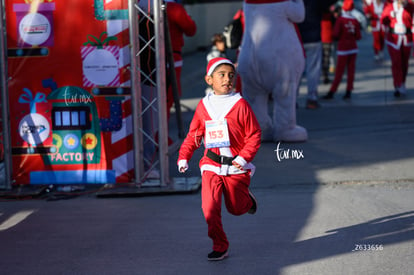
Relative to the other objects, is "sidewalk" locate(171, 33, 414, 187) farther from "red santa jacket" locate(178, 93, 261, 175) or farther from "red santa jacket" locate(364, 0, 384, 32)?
"red santa jacket" locate(364, 0, 384, 32)

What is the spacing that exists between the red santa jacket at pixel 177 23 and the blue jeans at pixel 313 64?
169 inches

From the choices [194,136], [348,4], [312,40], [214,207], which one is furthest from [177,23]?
[348,4]

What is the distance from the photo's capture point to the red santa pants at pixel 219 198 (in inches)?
223

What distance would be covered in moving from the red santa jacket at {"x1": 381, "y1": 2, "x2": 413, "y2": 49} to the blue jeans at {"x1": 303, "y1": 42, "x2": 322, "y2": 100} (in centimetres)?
187

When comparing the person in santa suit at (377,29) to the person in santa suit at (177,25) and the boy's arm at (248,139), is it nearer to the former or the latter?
the person in santa suit at (177,25)

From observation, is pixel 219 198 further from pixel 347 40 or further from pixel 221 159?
pixel 347 40

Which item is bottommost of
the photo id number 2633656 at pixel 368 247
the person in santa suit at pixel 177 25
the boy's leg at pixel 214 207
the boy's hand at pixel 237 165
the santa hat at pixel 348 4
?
the photo id number 2633656 at pixel 368 247

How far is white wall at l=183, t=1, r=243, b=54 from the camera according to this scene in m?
25.7

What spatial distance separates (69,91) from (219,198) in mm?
2873

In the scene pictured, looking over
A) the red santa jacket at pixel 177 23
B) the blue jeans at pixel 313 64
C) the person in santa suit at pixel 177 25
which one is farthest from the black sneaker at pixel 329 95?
the red santa jacket at pixel 177 23

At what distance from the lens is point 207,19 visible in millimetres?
28109

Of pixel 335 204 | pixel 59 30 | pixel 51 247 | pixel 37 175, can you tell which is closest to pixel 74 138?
pixel 37 175

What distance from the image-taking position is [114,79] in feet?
26.1

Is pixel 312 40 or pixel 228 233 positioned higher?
pixel 312 40
